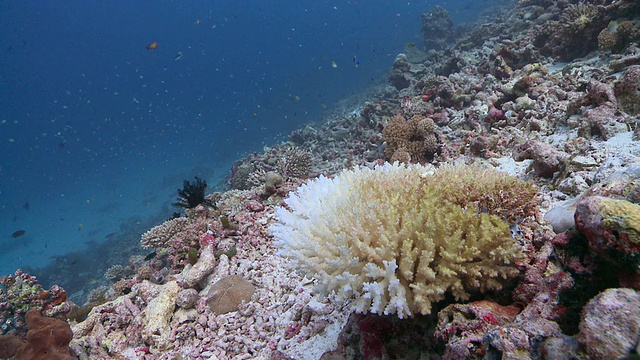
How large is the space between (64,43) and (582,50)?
428ft

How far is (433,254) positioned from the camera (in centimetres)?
220

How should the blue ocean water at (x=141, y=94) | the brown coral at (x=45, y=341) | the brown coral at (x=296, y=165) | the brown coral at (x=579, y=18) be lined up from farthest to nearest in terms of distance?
1. the blue ocean water at (x=141, y=94)
2. the brown coral at (x=296, y=165)
3. the brown coral at (x=579, y=18)
4. the brown coral at (x=45, y=341)

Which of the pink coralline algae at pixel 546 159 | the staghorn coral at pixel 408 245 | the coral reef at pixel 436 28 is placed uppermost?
the coral reef at pixel 436 28

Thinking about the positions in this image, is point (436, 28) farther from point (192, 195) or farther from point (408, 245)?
point (408, 245)

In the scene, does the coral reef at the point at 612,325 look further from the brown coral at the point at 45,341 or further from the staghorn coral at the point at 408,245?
the brown coral at the point at 45,341

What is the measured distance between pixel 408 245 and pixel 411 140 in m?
6.17

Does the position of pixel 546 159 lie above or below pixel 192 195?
below

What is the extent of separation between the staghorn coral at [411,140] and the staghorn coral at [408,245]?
4.48m

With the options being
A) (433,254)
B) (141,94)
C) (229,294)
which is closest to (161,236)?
(229,294)

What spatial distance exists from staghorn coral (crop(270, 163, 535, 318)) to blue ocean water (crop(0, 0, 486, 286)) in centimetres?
2661

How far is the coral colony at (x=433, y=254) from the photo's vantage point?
5.95 ft

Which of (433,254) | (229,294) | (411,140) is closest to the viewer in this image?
(433,254)

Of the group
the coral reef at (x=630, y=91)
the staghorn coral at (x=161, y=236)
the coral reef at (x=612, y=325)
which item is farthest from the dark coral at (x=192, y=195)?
the coral reef at (x=630, y=91)

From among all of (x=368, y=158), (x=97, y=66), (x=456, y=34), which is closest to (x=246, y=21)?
(x=97, y=66)
